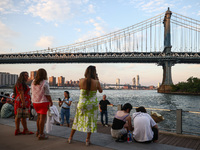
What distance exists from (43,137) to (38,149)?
2.25ft

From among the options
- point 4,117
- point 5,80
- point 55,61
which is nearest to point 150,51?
point 55,61

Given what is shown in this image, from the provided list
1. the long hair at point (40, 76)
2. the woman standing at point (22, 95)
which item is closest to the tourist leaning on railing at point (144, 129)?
the long hair at point (40, 76)

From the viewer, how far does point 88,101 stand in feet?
13.4

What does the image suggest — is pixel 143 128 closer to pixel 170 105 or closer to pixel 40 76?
pixel 40 76

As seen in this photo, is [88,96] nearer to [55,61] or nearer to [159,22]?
[55,61]

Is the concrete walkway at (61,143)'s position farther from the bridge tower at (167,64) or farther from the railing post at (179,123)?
the bridge tower at (167,64)

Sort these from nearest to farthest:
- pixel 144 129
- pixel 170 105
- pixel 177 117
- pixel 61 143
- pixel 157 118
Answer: pixel 61 143, pixel 144 129, pixel 157 118, pixel 177 117, pixel 170 105

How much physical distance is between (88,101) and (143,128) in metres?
1.63

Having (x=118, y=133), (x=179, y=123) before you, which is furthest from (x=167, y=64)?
(x=118, y=133)

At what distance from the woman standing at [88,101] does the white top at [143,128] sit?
4.00ft

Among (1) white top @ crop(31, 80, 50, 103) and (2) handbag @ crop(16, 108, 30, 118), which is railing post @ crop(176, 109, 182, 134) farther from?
(2) handbag @ crop(16, 108, 30, 118)

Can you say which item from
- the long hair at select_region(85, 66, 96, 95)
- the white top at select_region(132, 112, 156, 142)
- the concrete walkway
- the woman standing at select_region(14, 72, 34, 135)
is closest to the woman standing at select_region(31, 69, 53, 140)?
the concrete walkway

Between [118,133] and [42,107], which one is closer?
[42,107]

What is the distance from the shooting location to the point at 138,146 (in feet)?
14.0
